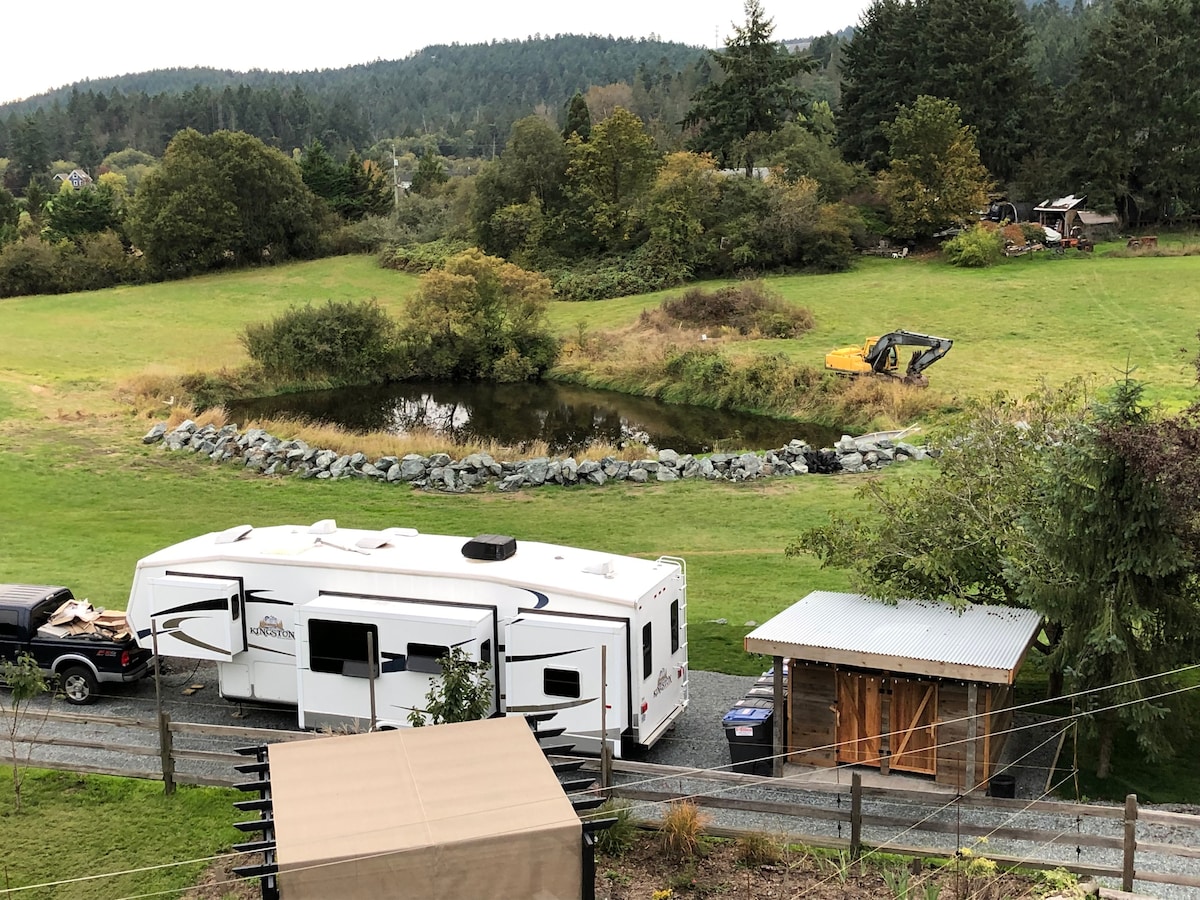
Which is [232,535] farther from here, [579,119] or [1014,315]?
[579,119]

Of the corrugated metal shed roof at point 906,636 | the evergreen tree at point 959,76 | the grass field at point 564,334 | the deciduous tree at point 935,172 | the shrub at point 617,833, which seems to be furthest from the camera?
the evergreen tree at point 959,76

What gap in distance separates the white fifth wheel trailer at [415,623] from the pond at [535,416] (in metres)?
22.5

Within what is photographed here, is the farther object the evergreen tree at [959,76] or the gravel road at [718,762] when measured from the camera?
the evergreen tree at [959,76]

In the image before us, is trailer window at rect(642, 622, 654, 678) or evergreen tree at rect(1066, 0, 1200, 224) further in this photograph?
Answer: evergreen tree at rect(1066, 0, 1200, 224)

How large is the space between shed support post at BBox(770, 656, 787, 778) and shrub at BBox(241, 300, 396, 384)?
40.8 metres

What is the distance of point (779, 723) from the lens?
14.2 metres

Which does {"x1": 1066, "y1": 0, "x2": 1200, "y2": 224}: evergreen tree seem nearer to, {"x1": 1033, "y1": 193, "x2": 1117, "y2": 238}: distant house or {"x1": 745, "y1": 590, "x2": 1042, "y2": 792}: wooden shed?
{"x1": 1033, "y1": 193, "x2": 1117, "y2": 238}: distant house

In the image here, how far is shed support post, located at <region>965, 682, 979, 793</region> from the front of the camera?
13250 mm

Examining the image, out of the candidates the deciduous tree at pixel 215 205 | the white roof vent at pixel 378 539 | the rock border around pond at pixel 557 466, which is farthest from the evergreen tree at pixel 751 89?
the white roof vent at pixel 378 539

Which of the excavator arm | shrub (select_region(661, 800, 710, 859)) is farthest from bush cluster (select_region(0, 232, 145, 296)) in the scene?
shrub (select_region(661, 800, 710, 859))

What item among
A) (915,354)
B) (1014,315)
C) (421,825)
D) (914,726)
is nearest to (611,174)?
(1014,315)

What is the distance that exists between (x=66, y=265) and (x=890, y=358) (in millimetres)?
57705

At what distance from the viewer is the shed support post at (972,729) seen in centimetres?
1325

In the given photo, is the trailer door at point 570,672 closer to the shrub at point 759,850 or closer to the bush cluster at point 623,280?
the shrub at point 759,850
